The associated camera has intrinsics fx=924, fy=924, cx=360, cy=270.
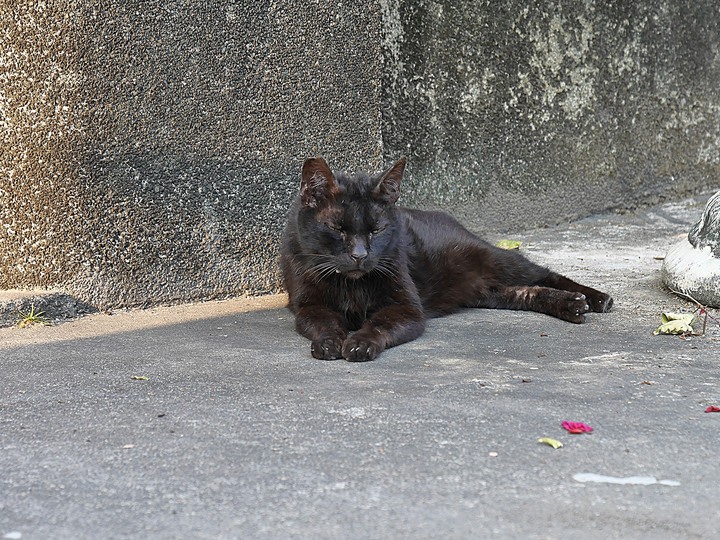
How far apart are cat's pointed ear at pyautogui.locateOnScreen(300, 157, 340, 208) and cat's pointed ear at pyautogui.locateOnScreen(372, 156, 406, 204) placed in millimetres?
185

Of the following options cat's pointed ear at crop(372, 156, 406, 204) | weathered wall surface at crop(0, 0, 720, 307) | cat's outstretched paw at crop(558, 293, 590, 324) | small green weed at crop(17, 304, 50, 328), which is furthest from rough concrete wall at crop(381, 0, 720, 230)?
small green weed at crop(17, 304, 50, 328)

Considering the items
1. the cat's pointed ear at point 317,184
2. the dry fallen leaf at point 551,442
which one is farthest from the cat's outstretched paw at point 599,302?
the dry fallen leaf at point 551,442

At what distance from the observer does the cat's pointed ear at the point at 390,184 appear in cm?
402

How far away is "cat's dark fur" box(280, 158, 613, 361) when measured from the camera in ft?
12.7

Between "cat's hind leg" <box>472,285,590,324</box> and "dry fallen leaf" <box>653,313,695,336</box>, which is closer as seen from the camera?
"dry fallen leaf" <box>653,313,695,336</box>

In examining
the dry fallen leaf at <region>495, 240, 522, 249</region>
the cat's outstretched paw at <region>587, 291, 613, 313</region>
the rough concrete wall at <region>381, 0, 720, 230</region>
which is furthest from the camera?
the dry fallen leaf at <region>495, 240, 522, 249</region>

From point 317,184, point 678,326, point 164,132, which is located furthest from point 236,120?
point 678,326

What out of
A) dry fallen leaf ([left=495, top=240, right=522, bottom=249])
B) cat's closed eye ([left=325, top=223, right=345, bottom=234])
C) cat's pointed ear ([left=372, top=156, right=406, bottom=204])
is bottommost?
dry fallen leaf ([left=495, top=240, right=522, bottom=249])

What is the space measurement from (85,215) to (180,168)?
0.50m

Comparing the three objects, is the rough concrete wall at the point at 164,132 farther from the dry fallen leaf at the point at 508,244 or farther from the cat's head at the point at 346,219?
the dry fallen leaf at the point at 508,244

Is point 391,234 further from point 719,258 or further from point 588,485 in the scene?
point 588,485

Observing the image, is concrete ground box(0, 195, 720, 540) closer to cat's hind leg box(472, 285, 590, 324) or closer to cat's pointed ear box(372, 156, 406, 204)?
cat's hind leg box(472, 285, 590, 324)

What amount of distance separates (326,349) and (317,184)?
79 cm

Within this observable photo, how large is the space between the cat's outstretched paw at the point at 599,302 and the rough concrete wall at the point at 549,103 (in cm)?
164
